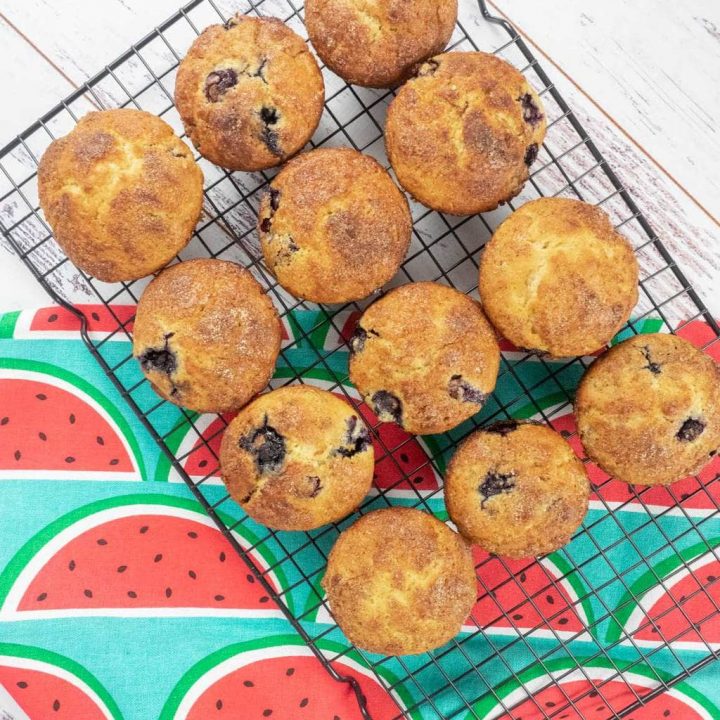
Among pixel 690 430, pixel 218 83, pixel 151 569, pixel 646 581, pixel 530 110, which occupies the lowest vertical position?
pixel 646 581

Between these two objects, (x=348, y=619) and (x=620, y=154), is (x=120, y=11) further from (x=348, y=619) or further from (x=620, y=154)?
(x=348, y=619)

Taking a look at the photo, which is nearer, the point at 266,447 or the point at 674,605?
the point at 266,447

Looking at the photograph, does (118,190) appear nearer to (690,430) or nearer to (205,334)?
(205,334)

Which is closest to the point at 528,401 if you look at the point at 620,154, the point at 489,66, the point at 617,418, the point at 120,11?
the point at 617,418

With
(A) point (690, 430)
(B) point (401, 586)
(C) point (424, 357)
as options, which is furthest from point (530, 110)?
(B) point (401, 586)

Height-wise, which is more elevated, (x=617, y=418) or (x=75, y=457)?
(x=75, y=457)

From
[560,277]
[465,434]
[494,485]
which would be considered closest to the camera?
[560,277]

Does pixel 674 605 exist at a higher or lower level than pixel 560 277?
lower

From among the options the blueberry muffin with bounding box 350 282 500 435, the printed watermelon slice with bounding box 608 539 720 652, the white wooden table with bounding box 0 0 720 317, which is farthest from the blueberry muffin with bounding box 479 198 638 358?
the printed watermelon slice with bounding box 608 539 720 652
